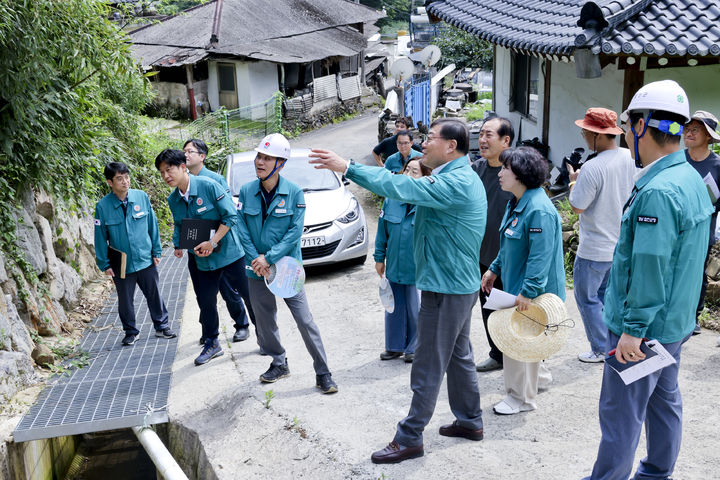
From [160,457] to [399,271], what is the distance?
7.35ft

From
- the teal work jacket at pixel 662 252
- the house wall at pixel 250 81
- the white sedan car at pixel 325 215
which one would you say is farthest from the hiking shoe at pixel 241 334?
Result: the house wall at pixel 250 81

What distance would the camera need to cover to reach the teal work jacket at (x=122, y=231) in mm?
6199

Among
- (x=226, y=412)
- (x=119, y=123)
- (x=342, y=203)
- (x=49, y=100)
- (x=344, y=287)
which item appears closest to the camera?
(x=226, y=412)

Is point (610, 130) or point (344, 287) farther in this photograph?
point (344, 287)

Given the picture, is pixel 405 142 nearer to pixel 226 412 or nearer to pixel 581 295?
pixel 581 295

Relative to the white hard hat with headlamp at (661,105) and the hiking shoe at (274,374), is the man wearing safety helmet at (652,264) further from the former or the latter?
the hiking shoe at (274,374)

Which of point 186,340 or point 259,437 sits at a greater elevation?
point 259,437

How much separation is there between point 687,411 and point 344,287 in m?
4.44

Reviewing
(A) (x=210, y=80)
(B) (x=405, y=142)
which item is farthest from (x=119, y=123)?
(A) (x=210, y=80)

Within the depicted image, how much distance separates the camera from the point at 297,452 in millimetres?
4270

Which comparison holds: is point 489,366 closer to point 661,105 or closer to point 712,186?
point 712,186

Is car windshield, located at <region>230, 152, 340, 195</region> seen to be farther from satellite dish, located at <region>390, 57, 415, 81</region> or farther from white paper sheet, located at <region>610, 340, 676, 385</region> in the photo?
satellite dish, located at <region>390, 57, 415, 81</region>

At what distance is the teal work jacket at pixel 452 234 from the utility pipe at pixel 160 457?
2108 millimetres

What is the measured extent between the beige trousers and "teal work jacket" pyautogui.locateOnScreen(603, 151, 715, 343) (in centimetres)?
147
